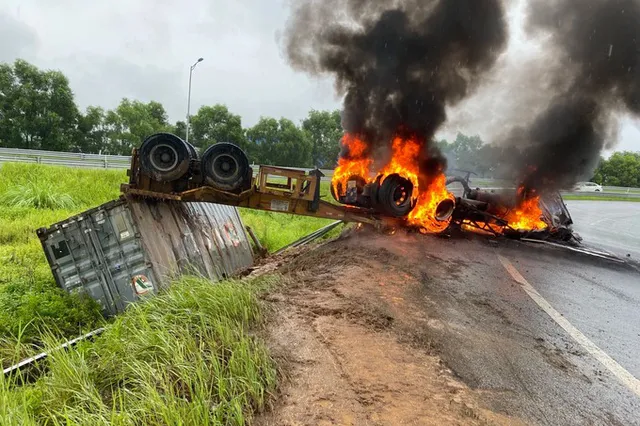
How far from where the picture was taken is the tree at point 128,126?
39.4 meters

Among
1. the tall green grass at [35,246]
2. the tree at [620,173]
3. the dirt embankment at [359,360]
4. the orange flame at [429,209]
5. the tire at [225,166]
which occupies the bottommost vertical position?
the tall green grass at [35,246]

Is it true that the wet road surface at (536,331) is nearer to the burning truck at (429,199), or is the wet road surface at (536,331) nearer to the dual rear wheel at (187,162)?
the burning truck at (429,199)

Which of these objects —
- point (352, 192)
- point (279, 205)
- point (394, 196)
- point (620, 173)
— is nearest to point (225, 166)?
point (279, 205)

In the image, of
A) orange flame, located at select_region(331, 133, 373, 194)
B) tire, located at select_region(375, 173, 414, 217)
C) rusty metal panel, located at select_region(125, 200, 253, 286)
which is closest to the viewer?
rusty metal panel, located at select_region(125, 200, 253, 286)

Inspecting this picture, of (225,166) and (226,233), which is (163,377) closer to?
(225,166)

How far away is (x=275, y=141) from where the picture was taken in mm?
41781

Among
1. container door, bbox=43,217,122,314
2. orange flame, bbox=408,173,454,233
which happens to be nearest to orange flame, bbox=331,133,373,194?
orange flame, bbox=408,173,454,233

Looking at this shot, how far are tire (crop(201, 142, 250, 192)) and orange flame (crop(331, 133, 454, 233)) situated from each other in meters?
2.88

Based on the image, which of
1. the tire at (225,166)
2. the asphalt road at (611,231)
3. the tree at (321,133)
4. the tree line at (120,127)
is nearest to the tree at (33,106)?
the tree line at (120,127)

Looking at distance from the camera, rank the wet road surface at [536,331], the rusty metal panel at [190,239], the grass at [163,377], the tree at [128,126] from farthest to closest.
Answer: the tree at [128,126], the rusty metal panel at [190,239], the wet road surface at [536,331], the grass at [163,377]

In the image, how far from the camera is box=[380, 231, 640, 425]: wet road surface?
9.33 feet

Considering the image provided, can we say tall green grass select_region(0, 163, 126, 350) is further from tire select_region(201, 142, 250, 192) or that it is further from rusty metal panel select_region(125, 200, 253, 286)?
tire select_region(201, 142, 250, 192)

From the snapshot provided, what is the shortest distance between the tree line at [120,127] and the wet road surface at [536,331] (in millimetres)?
24843

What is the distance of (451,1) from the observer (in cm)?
982
